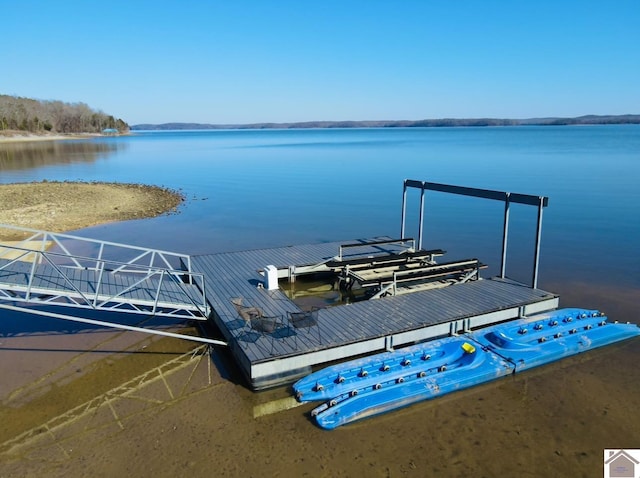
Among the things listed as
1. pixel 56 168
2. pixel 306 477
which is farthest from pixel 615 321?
pixel 56 168


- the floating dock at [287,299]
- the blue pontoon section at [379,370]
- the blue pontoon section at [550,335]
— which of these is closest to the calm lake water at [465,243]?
the blue pontoon section at [550,335]

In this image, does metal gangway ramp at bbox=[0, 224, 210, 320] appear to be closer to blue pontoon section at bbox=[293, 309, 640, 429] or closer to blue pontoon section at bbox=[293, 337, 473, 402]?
blue pontoon section at bbox=[293, 337, 473, 402]

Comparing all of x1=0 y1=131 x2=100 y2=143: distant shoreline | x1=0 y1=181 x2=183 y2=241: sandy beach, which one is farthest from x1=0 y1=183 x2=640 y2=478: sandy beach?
x1=0 y1=131 x2=100 y2=143: distant shoreline

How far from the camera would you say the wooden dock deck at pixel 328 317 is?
28.0ft

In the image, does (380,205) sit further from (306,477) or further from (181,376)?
(306,477)

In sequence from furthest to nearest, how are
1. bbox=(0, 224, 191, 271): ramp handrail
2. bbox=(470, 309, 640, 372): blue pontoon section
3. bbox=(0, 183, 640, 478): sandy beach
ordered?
1. bbox=(470, 309, 640, 372): blue pontoon section
2. bbox=(0, 224, 191, 271): ramp handrail
3. bbox=(0, 183, 640, 478): sandy beach

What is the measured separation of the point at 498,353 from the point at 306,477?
4971 mm

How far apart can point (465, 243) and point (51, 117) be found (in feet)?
461

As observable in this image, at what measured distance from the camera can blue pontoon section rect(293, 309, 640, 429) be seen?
310 inches

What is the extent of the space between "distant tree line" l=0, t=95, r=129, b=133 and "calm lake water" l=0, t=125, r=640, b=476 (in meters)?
73.9

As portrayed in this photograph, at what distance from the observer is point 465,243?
19016 mm

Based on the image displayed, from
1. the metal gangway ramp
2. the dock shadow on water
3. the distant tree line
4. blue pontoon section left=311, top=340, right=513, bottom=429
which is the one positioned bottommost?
the dock shadow on water

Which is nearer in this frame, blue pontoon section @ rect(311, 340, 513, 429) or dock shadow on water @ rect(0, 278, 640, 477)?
dock shadow on water @ rect(0, 278, 640, 477)

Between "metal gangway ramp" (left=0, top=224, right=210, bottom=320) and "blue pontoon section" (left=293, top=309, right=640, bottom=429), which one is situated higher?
"metal gangway ramp" (left=0, top=224, right=210, bottom=320)
